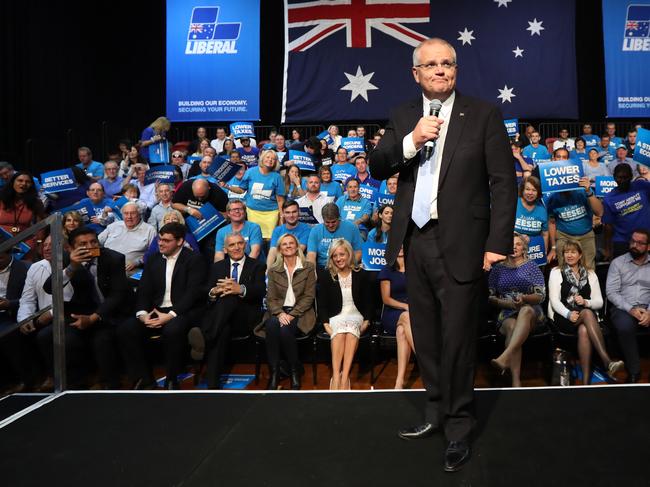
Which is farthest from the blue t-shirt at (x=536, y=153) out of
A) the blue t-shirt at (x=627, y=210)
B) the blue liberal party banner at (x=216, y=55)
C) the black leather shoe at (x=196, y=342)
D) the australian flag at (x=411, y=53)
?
the black leather shoe at (x=196, y=342)

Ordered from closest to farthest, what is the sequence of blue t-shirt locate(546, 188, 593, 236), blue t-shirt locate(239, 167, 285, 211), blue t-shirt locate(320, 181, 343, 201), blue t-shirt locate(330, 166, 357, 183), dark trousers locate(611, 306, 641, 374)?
dark trousers locate(611, 306, 641, 374)
blue t-shirt locate(546, 188, 593, 236)
blue t-shirt locate(239, 167, 285, 211)
blue t-shirt locate(320, 181, 343, 201)
blue t-shirt locate(330, 166, 357, 183)

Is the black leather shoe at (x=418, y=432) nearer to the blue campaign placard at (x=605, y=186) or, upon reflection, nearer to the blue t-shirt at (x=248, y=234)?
the blue t-shirt at (x=248, y=234)

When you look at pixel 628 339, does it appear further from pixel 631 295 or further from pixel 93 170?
pixel 93 170

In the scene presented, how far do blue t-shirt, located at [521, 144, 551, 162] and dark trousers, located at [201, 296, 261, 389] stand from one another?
231 inches

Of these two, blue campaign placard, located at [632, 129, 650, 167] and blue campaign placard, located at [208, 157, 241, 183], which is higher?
blue campaign placard, located at [632, 129, 650, 167]

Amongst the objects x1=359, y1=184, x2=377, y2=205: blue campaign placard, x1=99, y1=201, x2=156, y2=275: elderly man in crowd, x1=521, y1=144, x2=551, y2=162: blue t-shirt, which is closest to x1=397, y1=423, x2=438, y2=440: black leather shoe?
x1=99, y1=201, x2=156, y2=275: elderly man in crowd

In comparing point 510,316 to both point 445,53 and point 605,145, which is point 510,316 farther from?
point 605,145

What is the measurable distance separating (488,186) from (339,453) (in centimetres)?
106

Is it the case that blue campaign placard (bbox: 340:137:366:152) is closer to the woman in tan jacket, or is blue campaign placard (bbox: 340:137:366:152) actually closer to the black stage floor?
the woman in tan jacket

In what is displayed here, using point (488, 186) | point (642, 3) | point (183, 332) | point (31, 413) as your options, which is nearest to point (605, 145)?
point (642, 3)

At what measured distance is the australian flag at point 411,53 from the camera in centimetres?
1153

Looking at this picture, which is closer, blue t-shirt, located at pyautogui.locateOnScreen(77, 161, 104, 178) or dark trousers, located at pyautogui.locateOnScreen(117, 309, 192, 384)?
dark trousers, located at pyautogui.locateOnScreen(117, 309, 192, 384)

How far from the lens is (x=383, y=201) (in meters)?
6.28

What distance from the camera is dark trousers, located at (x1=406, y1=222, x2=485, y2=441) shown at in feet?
7.25
